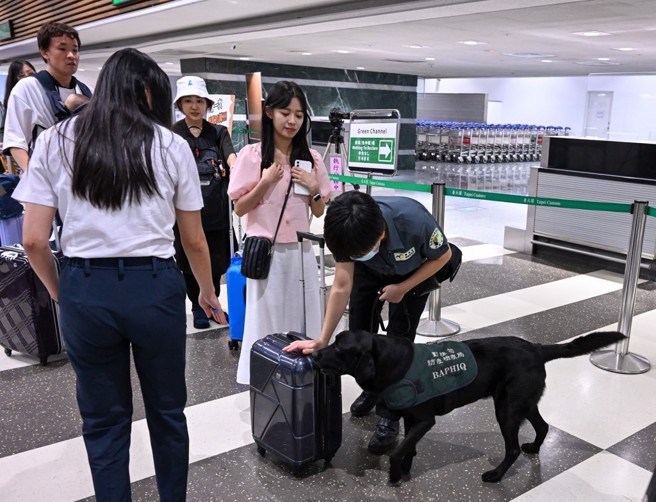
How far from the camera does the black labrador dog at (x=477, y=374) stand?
1.87 meters

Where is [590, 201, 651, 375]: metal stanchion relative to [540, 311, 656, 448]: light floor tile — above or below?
above

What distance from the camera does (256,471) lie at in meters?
2.17

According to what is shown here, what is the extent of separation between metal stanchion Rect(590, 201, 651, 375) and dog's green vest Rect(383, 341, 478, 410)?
146 cm

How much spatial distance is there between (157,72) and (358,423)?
168cm

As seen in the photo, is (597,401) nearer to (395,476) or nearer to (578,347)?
(578,347)

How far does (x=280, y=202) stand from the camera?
241 cm

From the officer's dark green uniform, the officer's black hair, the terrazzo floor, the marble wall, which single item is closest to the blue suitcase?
the terrazzo floor

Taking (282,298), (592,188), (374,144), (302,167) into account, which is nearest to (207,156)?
(302,167)

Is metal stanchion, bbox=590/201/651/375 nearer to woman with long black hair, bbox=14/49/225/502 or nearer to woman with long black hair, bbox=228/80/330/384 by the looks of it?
woman with long black hair, bbox=228/80/330/384

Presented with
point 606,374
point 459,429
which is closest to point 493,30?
point 606,374

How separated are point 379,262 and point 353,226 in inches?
15.4

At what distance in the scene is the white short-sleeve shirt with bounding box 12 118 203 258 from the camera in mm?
1425

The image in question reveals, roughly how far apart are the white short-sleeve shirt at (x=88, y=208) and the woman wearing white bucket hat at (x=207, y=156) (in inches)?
67.1

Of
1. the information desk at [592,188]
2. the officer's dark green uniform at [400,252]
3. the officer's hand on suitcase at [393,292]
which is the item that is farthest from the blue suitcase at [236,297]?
the information desk at [592,188]
